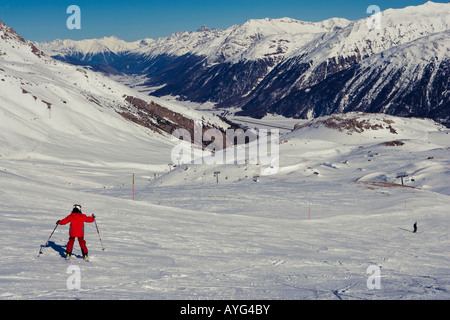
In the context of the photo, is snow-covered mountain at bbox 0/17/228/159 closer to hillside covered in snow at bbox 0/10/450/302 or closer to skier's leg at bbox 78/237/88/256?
hillside covered in snow at bbox 0/10/450/302

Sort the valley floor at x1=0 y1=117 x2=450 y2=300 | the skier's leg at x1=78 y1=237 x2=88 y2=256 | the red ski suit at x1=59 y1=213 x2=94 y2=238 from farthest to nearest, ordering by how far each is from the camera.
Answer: the skier's leg at x1=78 y1=237 x2=88 y2=256
the red ski suit at x1=59 y1=213 x2=94 y2=238
the valley floor at x1=0 y1=117 x2=450 y2=300

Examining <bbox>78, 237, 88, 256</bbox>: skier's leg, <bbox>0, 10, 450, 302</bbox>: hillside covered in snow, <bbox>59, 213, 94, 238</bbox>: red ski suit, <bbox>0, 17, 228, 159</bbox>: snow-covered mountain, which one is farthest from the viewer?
<bbox>0, 17, 228, 159</bbox>: snow-covered mountain

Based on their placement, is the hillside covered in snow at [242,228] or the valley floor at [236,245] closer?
the valley floor at [236,245]

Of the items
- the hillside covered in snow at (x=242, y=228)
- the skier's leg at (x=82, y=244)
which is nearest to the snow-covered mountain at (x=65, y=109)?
the hillside covered in snow at (x=242, y=228)

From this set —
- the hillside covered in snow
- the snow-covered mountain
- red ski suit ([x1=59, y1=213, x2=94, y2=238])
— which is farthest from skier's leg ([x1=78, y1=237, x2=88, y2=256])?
the snow-covered mountain

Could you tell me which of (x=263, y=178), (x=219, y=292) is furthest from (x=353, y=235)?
(x=263, y=178)

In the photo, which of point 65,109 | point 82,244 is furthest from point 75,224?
point 65,109

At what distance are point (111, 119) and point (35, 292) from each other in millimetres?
110391

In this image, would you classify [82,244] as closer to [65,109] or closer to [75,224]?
[75,224]

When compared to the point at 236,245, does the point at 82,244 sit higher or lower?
higher

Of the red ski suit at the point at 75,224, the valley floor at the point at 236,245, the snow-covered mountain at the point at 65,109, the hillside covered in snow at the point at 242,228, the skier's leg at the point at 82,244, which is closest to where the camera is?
the valley floor at the point at 236,245

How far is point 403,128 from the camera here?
98.1 metres

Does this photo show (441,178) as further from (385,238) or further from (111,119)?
(111,119)

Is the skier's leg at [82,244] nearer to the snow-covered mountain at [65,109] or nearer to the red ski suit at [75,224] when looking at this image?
the red ski suit at [75,224]
